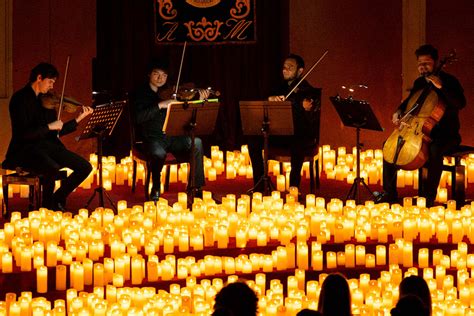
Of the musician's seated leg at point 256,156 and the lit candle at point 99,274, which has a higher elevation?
the musician's seated leg at point 256,156

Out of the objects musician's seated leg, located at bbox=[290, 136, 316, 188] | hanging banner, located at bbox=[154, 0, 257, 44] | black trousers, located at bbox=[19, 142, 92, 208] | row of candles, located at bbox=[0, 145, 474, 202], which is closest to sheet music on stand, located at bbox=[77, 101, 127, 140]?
black trousers, located at bbox=[19, 142, 92, 208]

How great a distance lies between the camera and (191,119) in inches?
374

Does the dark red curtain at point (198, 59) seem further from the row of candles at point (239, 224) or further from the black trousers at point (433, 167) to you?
the row of candles at point (239, 224)

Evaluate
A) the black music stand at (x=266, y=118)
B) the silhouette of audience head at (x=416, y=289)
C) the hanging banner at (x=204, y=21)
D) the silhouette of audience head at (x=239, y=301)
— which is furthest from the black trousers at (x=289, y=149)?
the silhouette of audience head at (x=239, y=301)

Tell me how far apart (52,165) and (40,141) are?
0.91 feet

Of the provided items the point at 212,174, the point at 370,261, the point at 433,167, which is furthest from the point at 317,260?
the point at 212,174

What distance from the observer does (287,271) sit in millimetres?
8531

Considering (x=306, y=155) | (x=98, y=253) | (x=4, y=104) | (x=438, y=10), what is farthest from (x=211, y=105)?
(x=438, y=10)

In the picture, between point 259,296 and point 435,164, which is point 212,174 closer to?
point 435,164

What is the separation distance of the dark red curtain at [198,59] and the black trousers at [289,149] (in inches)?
81.9

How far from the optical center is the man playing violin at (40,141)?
935 centimetres

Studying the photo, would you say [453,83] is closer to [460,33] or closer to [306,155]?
[306,155]

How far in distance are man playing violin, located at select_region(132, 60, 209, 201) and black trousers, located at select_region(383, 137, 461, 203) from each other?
1.69m

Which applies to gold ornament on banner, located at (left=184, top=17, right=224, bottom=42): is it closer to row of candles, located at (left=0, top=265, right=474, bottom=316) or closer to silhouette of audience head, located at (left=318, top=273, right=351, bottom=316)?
row of candles, located at (left=0, top=265, right=474, bottom=316)
